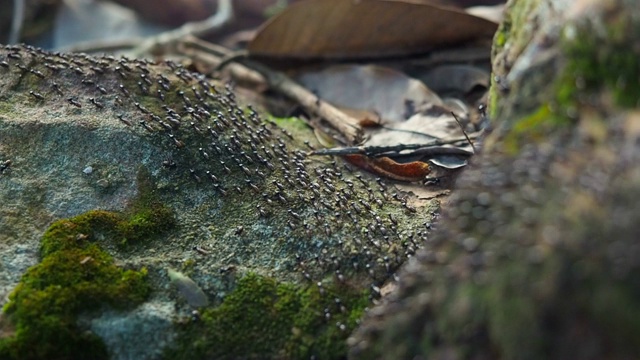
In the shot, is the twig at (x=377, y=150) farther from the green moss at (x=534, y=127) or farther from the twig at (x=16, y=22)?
the twig at (x=16, y=22)

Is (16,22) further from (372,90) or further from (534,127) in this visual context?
(534,127)

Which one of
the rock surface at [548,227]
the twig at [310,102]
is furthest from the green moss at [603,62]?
the twig at [310,102]

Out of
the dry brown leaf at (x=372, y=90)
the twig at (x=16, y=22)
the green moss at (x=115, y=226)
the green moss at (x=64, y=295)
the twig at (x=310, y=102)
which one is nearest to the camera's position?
the green moss at (x=64, y=295)

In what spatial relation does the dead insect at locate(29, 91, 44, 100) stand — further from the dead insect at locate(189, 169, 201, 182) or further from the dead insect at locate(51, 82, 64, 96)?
the dead insect at locate(189, 169, 201, 182)

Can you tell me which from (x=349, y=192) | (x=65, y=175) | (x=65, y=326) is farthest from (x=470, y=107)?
(x=65, y=326)

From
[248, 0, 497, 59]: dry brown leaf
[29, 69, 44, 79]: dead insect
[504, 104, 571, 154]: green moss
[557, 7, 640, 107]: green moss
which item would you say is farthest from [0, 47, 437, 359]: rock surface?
[248, 0, 497, 59]: dry brown leaf

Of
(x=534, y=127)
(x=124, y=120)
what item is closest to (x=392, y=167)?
(x=124, y=120)
